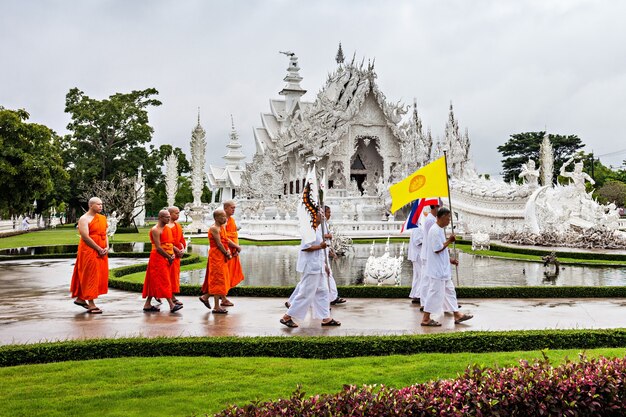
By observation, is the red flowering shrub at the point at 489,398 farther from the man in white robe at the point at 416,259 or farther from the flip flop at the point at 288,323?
the man in white robe at the point at 416,259

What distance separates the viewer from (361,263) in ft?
Result: 55.7

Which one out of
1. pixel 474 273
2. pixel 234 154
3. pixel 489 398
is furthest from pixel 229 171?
pixel 489 398

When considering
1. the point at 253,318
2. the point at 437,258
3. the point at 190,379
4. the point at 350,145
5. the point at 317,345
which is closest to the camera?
the point at 190,379

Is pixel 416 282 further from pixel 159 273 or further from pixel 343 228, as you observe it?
pixel 343 228

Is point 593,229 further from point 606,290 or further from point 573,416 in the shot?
point 573,416

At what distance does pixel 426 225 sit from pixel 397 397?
5364mm

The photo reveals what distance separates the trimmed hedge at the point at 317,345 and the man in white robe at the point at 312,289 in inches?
40.4

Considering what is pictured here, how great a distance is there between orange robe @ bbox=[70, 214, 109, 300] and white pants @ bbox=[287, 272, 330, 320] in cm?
325

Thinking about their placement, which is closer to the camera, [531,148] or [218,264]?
[218,264]

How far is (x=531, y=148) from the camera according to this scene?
2264 inches

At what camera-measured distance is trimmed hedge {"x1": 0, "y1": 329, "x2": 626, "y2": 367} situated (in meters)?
6.36

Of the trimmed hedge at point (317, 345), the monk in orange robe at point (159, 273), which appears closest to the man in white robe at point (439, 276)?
the trimmed hedge at point (317, 345)

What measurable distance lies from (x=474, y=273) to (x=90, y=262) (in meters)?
9.26

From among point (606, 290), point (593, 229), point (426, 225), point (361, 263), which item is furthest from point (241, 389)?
point (593, 229)
